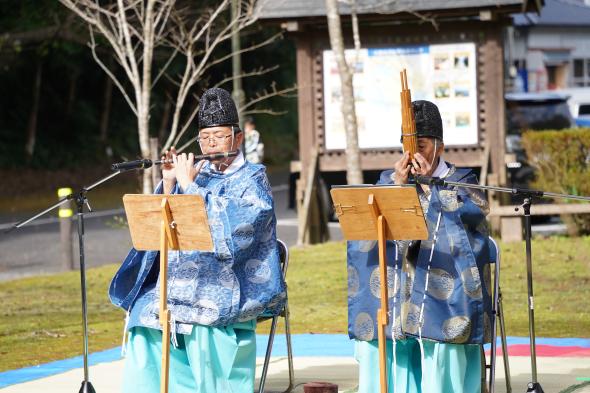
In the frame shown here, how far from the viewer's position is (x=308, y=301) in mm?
11734

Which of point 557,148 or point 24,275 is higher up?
point 557,148

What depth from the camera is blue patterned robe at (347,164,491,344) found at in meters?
6.16

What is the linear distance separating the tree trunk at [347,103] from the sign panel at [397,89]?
888 millimetres

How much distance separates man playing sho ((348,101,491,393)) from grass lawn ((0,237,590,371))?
352cm

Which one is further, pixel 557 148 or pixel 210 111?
pixel 557 148

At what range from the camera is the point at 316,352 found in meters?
9.25

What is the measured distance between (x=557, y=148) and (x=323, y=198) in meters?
3.02

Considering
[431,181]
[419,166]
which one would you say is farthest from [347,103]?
[431,181]

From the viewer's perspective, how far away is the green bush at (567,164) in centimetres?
1452

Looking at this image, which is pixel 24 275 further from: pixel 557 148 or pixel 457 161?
pixel 557 148

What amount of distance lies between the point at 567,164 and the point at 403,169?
903 cm

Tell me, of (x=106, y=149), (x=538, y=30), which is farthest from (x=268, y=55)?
(x=538, y=30)

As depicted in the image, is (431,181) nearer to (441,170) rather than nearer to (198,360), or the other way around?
(441,170)

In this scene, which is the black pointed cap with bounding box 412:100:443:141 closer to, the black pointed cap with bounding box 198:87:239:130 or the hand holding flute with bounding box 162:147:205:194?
the black pointed cap with bounding box 198:87:239:130
